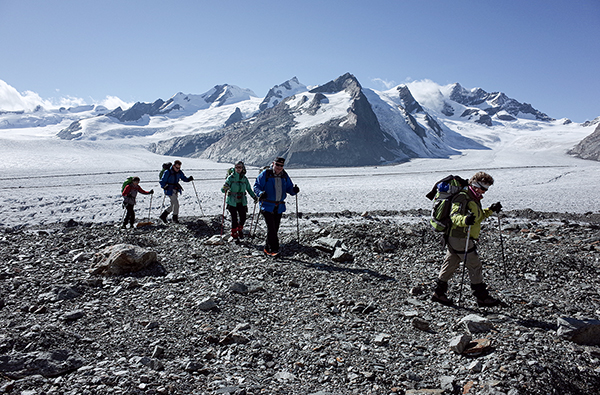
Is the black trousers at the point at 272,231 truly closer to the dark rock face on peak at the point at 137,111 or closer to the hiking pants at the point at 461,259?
the hiking pants at the point at 461,259

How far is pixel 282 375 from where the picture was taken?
3521 millimetres

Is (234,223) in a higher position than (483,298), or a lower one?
higher

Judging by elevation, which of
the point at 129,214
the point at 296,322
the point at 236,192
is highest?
the point at 236,192

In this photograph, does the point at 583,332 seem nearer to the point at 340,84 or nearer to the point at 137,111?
the point at 340,84

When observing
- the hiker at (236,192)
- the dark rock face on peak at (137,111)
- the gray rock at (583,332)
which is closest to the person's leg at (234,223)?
the hiker at (236,192)

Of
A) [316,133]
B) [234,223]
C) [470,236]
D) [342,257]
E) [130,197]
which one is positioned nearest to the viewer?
[470,236]

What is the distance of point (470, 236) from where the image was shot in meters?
4.95

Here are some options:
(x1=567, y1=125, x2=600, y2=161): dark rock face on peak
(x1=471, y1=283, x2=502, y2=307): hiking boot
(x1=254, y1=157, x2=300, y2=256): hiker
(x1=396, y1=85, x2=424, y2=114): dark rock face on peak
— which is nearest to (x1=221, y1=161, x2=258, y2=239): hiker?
(x1=254, y1=157, x2=300, y2=256): hiker

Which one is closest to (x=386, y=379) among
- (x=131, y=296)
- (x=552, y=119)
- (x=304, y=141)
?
(x=131, y=296)

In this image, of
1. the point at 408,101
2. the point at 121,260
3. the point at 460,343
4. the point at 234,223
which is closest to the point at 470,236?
the point at 460,343

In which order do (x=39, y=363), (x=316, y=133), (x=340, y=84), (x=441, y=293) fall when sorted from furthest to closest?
(x=340, y=84), (x=316, y=133), (x=441, y=293), (x=39, y=363)

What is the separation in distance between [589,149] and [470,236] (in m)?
86.5

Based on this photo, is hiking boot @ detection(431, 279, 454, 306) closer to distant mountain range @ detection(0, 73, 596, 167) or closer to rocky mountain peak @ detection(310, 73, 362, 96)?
distant mountain range @ detection(0, 73, 596, 167)

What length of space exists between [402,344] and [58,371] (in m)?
3.58
